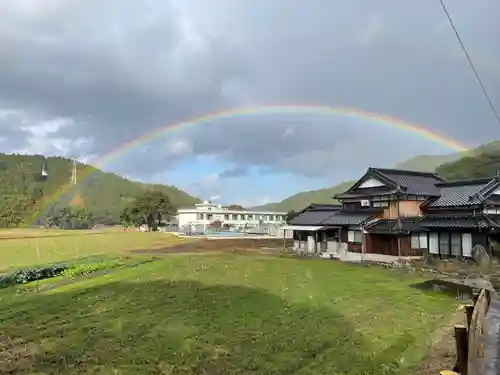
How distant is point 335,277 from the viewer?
2189 cm

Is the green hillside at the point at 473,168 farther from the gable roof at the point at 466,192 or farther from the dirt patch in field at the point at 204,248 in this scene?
the gable roof at the point at 466,192

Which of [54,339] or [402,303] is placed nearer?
[54,339]

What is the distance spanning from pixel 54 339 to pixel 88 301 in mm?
5004

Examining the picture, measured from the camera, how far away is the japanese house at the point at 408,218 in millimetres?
27109

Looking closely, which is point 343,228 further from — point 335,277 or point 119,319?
point 119,319

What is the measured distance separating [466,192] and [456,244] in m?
4.46

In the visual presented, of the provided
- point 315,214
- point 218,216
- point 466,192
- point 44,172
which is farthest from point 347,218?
point 44,172

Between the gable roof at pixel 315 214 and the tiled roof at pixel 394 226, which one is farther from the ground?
the gable roof at pixel 315 214

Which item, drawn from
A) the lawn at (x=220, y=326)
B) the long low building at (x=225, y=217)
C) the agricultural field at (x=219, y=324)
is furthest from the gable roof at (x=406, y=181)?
the long low building at (x=225, y=217)

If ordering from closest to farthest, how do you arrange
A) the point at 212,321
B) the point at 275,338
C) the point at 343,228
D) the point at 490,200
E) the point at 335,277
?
the point at 275,338, the point at 212,321, the point at 335,277, the point at 490,200, the point at 343,228

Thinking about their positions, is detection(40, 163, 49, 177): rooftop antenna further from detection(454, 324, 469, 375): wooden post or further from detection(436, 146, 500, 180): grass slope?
detection(454, 324, 469, 375): wooden post

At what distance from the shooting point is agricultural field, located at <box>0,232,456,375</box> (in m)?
9.21

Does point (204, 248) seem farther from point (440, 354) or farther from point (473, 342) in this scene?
point (473, 342)

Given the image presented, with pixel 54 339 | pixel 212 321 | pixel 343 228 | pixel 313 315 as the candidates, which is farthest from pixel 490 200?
pixel 54 339
